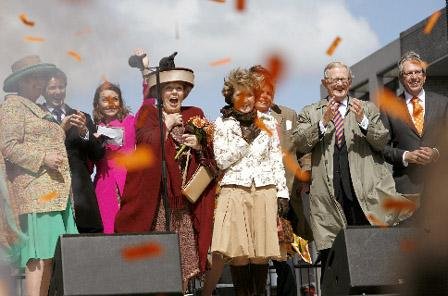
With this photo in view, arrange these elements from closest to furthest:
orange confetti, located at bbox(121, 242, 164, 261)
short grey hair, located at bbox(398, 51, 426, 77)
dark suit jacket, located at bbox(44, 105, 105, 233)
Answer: orange confetti, located at bbox(121, 242, 164, 261)
dark suit jacket, located at bbox(44, 105, 105, 233)
short grey hair, located at bbox(398, 51, 426, 77)

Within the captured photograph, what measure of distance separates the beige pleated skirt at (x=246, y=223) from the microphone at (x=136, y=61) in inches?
55.6

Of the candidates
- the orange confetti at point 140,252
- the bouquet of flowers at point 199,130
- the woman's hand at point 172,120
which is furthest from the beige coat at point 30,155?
the orange confetti at point 140,252

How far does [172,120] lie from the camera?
8820mm

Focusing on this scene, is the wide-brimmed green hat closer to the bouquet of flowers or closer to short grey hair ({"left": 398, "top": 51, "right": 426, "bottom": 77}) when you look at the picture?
the bouquet of flowers

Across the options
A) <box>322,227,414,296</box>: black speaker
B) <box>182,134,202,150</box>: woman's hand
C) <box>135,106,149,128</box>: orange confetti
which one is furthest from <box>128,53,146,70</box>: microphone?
<box>322,227,414,296</box>: black speaker

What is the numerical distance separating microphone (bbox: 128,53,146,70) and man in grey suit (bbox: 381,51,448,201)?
1950 mm

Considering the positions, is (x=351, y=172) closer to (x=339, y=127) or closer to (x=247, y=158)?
(x=339, y=127)

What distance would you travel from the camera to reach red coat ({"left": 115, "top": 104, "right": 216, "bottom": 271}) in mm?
8609

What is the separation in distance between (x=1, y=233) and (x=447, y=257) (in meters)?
2.98

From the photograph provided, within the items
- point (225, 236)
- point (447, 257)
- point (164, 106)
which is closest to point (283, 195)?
point (225, 236)

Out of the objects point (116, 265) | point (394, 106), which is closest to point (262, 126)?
point (394, 106)

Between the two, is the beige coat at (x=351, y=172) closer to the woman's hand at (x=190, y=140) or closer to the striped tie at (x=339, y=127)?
the striped tie at (x=339, y=127)

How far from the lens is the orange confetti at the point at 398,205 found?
8812 millimetres

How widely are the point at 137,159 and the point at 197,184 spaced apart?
52 centimetres
